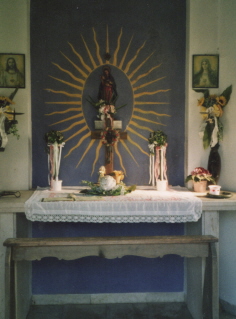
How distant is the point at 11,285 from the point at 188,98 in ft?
8.73

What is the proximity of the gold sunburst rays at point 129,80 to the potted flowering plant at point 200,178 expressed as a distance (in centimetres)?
65

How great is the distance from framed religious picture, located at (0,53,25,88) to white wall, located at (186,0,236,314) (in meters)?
1.89

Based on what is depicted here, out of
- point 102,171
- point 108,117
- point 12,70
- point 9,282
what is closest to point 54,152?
point 102,171

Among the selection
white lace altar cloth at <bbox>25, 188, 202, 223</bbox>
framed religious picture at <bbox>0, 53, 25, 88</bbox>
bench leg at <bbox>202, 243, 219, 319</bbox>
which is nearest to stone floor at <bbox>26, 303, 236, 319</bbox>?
bench leg at <bbox>202, 243, 219, 319</bbox>

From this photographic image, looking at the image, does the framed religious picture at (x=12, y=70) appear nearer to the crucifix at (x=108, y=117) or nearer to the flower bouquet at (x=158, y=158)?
the crucifix at (x=108, y=117)

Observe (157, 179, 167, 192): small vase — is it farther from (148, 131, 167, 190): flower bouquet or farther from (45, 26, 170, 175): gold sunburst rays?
(45, 26, 170, 175): gold sunburst rays

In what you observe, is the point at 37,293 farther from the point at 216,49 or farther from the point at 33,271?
the point at 216,49

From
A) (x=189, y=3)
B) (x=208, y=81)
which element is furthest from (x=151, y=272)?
(x=189, y=3)

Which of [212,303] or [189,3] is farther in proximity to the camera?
[189,3]

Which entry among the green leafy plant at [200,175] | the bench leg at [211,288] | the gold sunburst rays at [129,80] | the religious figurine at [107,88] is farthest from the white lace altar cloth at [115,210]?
the religious figurine at [107,88]

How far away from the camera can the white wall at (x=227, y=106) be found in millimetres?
3584

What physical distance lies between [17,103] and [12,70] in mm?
369

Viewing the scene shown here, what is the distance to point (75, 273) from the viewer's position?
3756 mm

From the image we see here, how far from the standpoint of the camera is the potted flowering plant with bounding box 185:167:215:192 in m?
3.56
